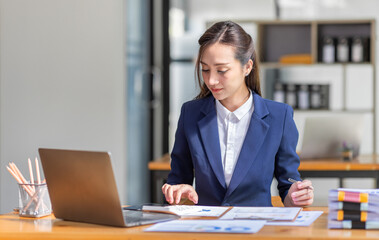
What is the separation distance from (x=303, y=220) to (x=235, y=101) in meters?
0.67

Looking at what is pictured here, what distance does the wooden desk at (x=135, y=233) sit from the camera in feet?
4.93

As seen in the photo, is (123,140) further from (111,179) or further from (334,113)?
(111,179)

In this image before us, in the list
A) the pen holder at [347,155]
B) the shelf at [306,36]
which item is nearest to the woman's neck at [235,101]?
the pen holder at [347,155]

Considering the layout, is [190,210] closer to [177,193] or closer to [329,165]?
[177,193]

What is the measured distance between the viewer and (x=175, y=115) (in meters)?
6.52

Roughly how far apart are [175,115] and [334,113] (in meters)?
1.68

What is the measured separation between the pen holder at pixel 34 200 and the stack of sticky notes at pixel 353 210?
34.3 inches

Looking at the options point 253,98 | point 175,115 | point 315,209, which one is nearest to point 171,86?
point 175,115

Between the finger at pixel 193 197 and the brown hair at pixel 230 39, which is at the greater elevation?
the brown hair at pixel 230 39

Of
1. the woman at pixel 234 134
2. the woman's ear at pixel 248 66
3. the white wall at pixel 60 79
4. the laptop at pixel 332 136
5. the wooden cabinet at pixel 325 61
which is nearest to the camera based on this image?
the woman at pixel 234 134

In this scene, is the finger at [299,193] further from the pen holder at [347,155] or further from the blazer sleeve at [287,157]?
the pen holder at [347,155]

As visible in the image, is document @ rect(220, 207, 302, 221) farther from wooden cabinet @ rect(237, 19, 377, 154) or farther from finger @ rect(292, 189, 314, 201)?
wooden cabinet @ rect(237, 19, 377, 154)

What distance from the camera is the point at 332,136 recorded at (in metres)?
4.15

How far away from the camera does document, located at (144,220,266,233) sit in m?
1.55
